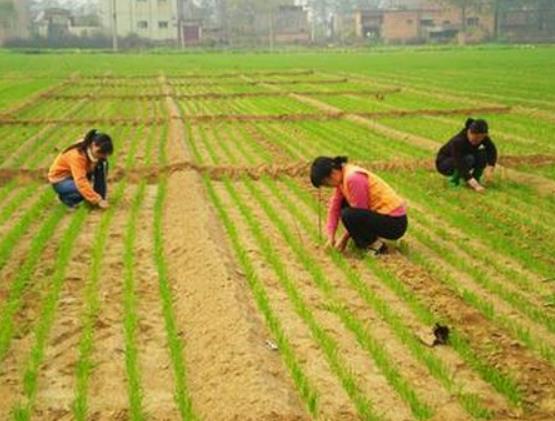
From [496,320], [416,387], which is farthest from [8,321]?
[496,320]

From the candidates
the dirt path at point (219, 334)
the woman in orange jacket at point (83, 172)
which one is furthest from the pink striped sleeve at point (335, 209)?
the woman in orange jacket at point (83, 172)

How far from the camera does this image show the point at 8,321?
591 cm

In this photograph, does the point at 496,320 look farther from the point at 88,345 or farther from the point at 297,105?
the point at 297,105

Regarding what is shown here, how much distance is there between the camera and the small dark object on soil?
17.8 feet

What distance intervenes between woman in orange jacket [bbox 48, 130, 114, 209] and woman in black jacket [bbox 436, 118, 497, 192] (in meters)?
4.33

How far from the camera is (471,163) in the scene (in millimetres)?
9969

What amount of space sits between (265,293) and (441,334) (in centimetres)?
165

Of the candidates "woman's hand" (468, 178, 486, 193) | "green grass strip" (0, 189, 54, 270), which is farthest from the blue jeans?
"woman's hand" (468, 178, 486, 193)

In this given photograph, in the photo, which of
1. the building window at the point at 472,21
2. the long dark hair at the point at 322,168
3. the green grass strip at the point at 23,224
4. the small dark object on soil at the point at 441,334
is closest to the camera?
the small dark object on soil at the point at 441,334

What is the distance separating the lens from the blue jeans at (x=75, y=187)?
939 cm

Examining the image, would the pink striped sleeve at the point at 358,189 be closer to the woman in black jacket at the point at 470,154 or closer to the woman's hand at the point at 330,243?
the woman's hand at the point at 330,243

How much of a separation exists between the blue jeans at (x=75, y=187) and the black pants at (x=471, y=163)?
14.4 ft

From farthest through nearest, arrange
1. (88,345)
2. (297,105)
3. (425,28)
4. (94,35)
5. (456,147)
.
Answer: (425,28), (94,35), (297,105), (456,147), (88,345)

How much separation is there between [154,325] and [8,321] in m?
1.14
